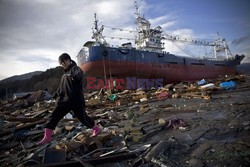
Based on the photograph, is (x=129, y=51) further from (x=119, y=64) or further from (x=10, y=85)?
(x=10, y=85)

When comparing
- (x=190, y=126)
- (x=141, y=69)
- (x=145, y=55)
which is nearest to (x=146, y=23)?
(x=145, y=55)

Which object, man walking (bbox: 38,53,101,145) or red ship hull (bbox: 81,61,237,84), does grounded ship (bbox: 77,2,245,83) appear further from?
man walking (bbox: 38,53,101,145)

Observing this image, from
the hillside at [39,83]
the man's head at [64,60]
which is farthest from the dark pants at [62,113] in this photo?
the hillside at [39,83]

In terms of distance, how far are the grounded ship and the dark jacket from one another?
11.8 metres

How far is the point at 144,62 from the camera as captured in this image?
1723 centimetres

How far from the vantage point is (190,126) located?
3613 millimetres

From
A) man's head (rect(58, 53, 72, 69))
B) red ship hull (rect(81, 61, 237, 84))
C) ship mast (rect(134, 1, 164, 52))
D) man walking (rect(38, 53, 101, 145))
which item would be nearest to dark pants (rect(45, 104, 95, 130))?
man walking (rect(38, 53, 101, 145))

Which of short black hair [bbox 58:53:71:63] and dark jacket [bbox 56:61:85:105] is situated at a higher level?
short black hair [bbox 58:53:71:63]

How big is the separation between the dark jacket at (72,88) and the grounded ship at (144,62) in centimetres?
1176

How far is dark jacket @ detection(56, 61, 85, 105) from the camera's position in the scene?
126 inches

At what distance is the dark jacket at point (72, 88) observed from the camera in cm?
320

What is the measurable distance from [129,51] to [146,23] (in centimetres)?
1224

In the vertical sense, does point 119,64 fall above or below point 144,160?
→ above

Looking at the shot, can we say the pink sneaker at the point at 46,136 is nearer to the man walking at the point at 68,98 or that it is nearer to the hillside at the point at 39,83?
the man walking at the point at 68,98
